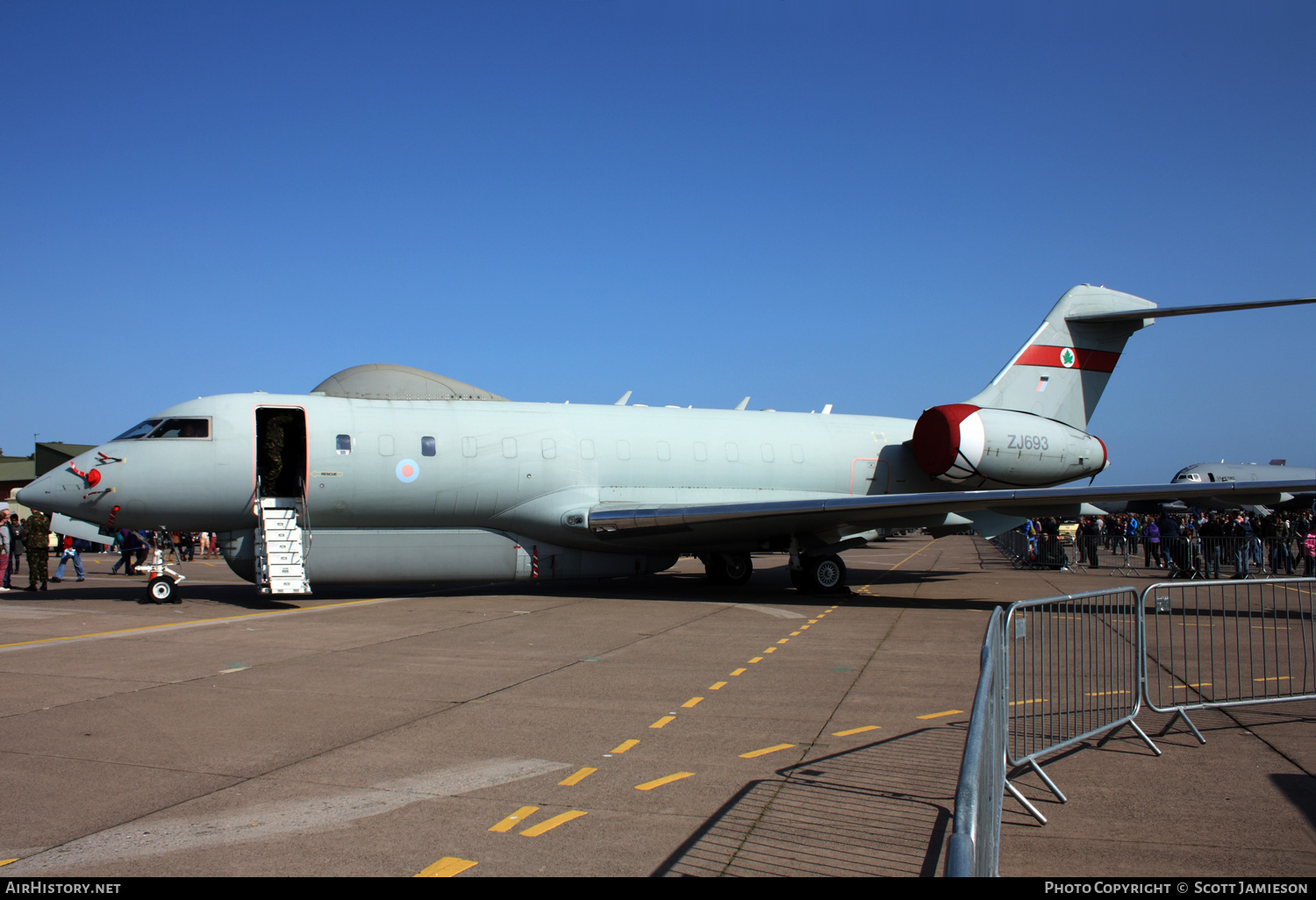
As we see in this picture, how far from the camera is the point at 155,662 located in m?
9.55

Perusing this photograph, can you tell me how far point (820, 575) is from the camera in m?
17.2

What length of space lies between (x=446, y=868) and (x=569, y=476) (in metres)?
12.7

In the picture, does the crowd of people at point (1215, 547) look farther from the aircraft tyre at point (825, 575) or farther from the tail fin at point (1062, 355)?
the aircraft tyre at point (825, 575)

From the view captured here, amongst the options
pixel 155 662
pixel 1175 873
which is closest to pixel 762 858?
pixel 1175 873

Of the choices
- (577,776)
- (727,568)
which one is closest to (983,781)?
(577,776)

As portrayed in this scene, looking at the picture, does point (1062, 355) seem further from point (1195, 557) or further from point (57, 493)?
point (57, 493)

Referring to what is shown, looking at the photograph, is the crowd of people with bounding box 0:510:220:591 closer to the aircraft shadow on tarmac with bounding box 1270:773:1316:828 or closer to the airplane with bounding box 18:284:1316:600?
the airplane with bounding box 18:284:1316:600

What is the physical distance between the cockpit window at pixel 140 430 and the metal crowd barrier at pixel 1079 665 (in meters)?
14.0

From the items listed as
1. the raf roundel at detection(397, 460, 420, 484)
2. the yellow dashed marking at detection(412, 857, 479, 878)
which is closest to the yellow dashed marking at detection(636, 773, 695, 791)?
the yellow dashed marking at detection(412, 857, 479, 878)

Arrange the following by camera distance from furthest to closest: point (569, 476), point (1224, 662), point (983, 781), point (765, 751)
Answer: point (569, 476), point (1224, 662), point (765, 751), point (983, 781)

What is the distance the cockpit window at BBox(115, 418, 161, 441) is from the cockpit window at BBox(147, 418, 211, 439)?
126 millimetres

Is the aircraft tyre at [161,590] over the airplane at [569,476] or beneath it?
beneath

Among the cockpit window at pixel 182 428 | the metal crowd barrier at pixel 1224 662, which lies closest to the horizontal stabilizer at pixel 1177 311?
the metal crowd barrier at pixel 1224 662

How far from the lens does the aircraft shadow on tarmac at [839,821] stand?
4.22m
